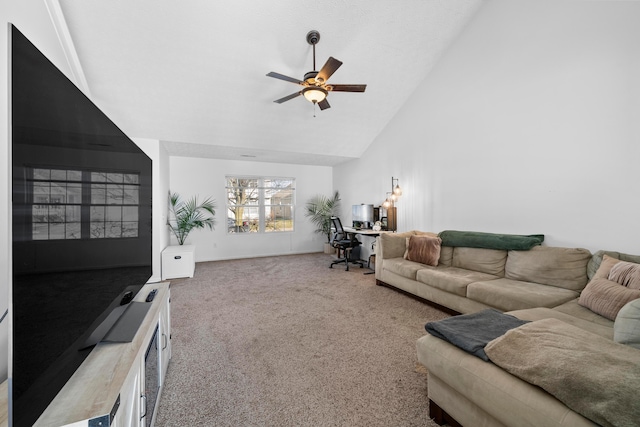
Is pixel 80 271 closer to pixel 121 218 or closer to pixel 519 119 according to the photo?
pixel 121 218

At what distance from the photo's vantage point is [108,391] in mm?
874

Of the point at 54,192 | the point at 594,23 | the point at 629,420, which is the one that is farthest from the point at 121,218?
the point at 594,23

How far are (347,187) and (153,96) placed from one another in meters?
4.48


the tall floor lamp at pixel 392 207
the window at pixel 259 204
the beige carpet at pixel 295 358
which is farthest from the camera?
the window at pixel 259 204

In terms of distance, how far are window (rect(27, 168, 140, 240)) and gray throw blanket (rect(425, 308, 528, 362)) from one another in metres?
1.80

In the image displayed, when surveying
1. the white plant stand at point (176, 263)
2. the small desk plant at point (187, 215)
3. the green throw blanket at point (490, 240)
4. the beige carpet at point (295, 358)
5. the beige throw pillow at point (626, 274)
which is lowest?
the beige carpet at point (295, 358)

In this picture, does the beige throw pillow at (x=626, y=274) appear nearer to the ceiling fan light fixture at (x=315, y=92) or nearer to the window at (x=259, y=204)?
the ceiling fan light fixture at (x=315, y=92)

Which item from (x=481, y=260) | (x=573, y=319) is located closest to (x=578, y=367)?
(x=573, y=319)

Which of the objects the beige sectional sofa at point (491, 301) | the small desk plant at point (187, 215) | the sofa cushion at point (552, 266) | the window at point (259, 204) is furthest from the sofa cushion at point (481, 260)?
the small desk plant at point (187, 215)

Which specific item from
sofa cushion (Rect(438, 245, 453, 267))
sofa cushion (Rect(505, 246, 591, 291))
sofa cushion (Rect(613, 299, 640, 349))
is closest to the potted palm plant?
sofa cushion (Rect(438, 245, 453, 267))

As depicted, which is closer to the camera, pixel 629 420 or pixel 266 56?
pixel 629 420

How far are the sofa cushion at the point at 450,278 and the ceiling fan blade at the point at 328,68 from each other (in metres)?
2.59

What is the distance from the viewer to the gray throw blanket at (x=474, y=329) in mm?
1416

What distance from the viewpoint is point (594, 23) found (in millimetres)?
2621
